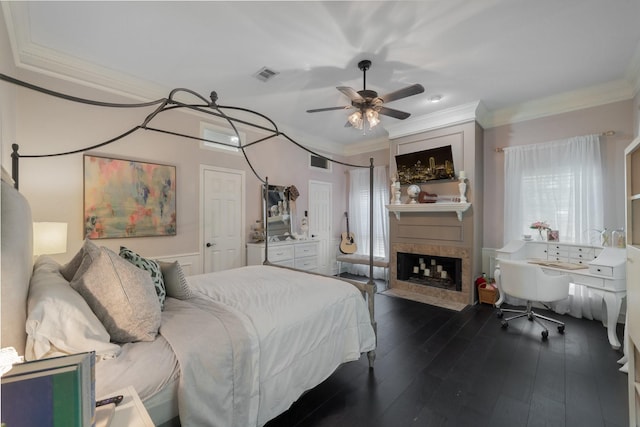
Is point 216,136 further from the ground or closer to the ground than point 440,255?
further from the ground

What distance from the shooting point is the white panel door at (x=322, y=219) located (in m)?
5.30

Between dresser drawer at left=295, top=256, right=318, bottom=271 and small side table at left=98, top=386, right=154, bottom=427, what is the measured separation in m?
3.56

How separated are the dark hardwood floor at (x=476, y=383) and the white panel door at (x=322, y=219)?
2627 millimetres

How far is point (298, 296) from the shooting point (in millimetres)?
1861

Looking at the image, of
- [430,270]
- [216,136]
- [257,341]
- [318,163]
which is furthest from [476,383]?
[318,163]

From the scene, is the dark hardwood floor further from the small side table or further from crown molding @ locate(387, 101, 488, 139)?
crown molding @ locate(387, 101, 488, 139)

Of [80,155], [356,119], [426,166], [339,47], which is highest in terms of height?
[339,47]

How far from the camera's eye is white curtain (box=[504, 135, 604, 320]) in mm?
3234

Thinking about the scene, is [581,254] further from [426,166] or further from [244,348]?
[244,348]

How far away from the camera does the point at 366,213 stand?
562 cm

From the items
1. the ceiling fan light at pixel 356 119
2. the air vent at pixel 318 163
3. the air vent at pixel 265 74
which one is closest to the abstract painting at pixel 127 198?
the air vent at pixel 265 74

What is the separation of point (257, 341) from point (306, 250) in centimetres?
318

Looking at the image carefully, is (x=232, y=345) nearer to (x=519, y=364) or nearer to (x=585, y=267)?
(x=519, y=364)

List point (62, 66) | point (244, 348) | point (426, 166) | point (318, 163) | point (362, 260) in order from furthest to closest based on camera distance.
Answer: point (318, 163)
point (362, 260)
point (426, 166)
point (62, 66)
point (244, 348)
